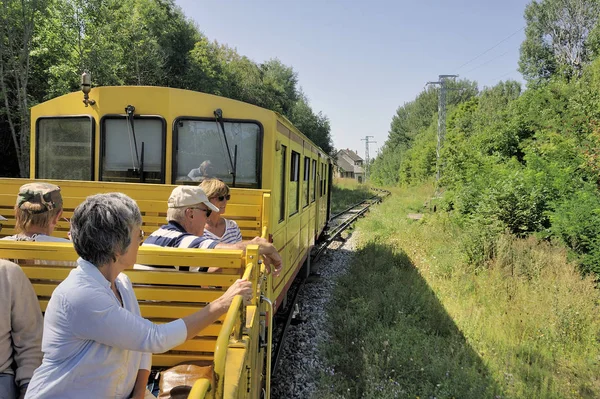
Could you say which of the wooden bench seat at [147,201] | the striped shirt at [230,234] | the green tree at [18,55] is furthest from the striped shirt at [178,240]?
the green tree at [18,55]

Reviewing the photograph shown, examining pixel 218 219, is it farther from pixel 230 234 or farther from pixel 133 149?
pixel 133 149

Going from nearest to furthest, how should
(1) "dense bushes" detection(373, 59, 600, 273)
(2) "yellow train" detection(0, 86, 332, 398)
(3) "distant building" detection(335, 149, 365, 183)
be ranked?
(2) "yellow train" detection(0, 86, 332, 398) < (1) "dense bushes" detection(373, 59, 600, 273) < (3) "distant building" detection(335, 149, 365, 183)

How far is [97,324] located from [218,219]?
82.5 inches

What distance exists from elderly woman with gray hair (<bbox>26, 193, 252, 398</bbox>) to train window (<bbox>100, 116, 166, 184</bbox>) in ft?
9.92

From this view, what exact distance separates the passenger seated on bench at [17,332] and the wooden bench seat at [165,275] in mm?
353

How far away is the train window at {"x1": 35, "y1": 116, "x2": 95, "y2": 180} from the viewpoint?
478 cm

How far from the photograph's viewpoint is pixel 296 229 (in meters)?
6.40

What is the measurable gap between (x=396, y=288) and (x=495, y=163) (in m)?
8.38

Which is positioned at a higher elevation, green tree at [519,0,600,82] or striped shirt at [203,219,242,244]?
green tree at [519,0,600,82]

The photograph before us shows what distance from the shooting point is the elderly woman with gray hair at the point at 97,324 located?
63.3 inches

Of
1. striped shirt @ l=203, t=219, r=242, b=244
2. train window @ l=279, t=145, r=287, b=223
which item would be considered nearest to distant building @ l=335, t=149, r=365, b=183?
train window @ l=279, t=145, r=287, b=223

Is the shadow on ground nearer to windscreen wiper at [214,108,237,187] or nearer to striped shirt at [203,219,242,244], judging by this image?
striped shirt at [203,219,242,244]

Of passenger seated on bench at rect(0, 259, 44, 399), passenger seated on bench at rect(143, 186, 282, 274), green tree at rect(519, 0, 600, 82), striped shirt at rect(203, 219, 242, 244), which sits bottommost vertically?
passenger seated on bench at rect(0, 259, 44, 399)

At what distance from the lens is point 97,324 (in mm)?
1600
